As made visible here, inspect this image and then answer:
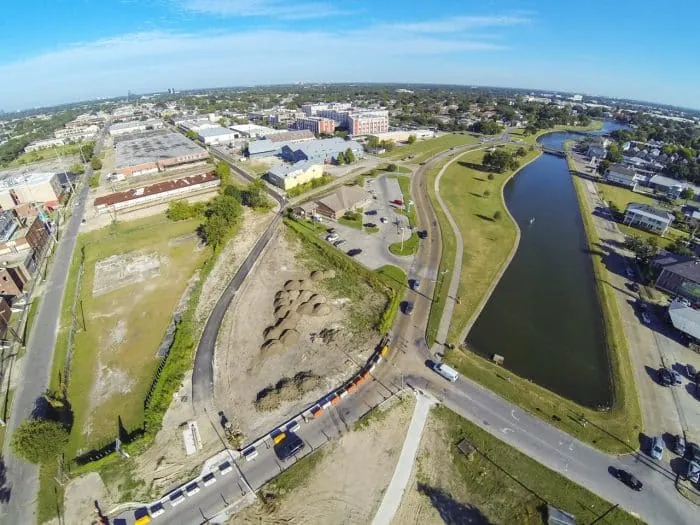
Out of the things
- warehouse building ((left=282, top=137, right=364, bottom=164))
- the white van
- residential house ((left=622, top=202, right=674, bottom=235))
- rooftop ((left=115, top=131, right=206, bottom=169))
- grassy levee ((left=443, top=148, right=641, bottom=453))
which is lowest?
grassy levee ((left=443, top=148, right=641, bottom=453))

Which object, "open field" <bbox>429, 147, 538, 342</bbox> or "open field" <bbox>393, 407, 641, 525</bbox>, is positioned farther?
"open field" <bbox>429, 147, 538, 342</bbox>

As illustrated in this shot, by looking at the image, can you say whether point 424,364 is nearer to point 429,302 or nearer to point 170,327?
point 429,302

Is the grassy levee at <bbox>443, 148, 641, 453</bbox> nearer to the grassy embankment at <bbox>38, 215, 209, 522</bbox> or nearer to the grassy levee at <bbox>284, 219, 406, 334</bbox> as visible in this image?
the grassy levee at <bbox>284, 219, 406, 334</bbox>

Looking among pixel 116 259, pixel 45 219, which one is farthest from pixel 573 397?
pixel 45 219

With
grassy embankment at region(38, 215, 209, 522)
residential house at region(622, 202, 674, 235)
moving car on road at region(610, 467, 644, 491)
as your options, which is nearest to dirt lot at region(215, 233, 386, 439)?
grassy embankment at region(38, 215, 209, 522)

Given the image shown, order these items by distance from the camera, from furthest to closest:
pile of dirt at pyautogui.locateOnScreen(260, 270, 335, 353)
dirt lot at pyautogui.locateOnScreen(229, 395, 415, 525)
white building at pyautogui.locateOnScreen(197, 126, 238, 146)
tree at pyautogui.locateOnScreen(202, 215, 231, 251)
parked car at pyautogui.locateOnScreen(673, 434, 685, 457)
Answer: white building at pyautogui.locateOnScreen(197, 126, 238, 146) → tree at pyautogui.locateOnScreen(202, 215, 231, 251) → pile of dirt at pyautogui.locateOnScreen(260, 270, 335, 353) → parked car at pyautogui.locateOnScreen(673, 434, 685, 457) → dirt lot at pyautogui.locateOnScreen(229, 395, 415, 525)

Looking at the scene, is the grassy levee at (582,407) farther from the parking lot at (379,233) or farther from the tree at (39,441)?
the tree at (39,441)

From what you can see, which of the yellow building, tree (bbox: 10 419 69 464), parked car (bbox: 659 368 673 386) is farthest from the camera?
the yellow building

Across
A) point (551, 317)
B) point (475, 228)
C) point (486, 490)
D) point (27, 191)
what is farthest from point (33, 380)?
point (475, 228)
